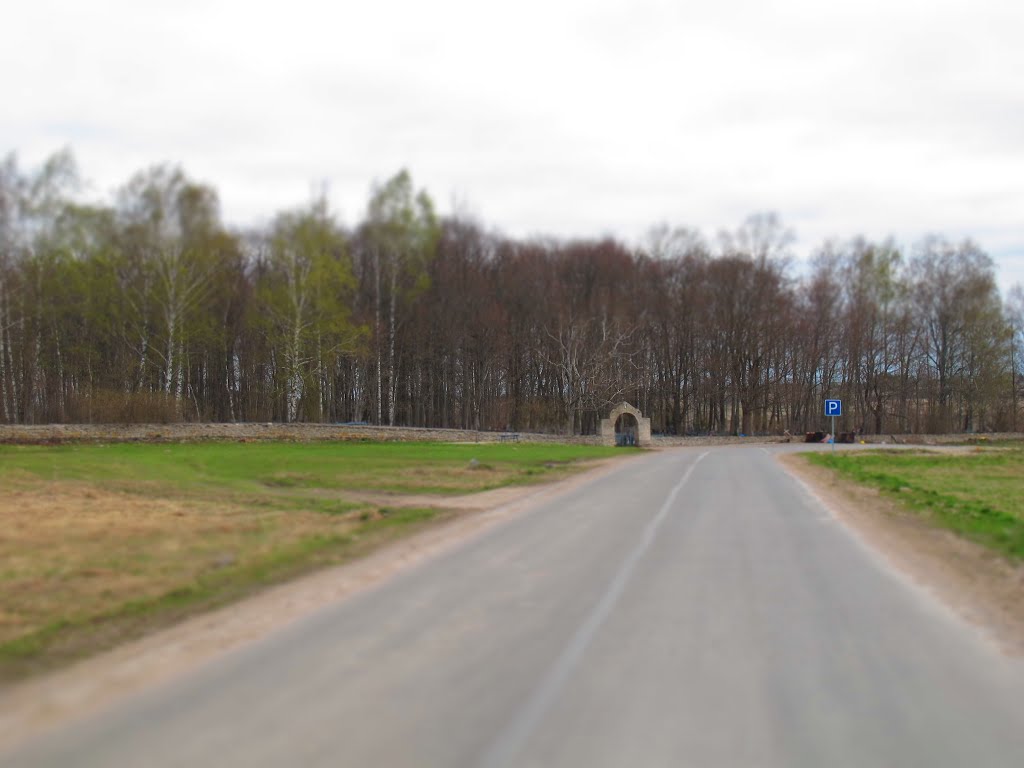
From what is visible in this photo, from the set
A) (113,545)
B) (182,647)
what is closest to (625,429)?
(113,545)

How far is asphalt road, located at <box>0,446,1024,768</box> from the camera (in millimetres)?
4863

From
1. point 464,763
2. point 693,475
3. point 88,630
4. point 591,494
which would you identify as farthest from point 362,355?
point 464,763

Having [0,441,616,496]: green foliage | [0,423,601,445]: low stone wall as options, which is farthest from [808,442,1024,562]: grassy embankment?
[0,423,601,445]: low stone wall

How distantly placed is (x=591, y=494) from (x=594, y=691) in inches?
623

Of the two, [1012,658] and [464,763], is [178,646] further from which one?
[1012,658]

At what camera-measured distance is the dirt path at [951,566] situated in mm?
8281

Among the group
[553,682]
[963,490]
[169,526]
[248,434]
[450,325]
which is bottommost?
[963,490]

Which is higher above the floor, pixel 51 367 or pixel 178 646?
pixel 51 367

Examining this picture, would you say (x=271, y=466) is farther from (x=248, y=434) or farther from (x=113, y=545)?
(x=113, y=545)

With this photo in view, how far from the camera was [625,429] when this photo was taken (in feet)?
212

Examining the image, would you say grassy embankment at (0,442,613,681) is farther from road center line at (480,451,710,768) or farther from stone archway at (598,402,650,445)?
stone archway at (598,402,650,445)

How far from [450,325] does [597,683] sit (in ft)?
201

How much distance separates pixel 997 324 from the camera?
7862 cm

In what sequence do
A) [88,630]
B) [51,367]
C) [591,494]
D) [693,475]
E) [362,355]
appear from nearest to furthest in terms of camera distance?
[88,630] → [591,494] → [693,475] → [51,367] → [362,355]
